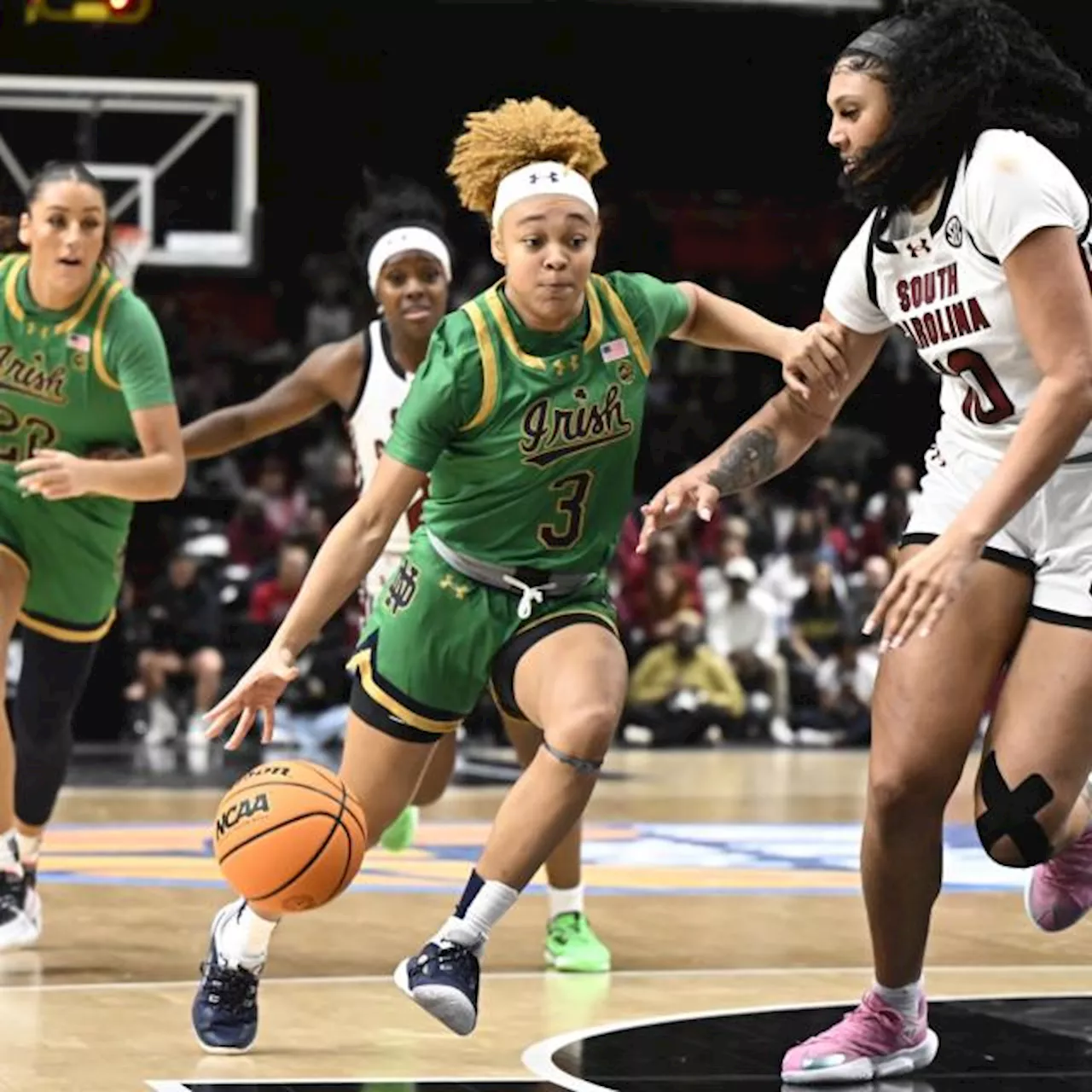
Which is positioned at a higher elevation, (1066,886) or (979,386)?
(979,386)

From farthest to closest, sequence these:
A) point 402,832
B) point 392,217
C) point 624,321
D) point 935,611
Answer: point 402,832, point 392,217, point 624,321, point 935,611

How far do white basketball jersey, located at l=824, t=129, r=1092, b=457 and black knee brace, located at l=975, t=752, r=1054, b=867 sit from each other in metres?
0.70

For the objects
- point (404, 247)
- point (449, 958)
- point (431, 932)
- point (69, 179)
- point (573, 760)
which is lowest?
point (431, 932)

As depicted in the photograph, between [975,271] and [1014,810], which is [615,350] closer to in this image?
[975,271]

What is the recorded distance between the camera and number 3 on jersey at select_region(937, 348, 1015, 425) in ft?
17.3

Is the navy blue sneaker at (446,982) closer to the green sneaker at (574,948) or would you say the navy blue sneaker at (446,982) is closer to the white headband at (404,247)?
the green sneaker at (574,948)

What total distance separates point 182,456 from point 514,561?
1553mm

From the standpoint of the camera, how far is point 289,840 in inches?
212

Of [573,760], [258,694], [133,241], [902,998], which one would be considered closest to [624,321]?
[573,760]

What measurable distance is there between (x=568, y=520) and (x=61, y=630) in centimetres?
209

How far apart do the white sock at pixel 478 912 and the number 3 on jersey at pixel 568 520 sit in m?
0.87

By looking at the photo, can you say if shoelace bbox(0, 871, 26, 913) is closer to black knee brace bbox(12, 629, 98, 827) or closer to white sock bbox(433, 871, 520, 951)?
black knee brace bbox(12, 629, 98, 827)

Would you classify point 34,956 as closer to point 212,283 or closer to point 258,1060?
point 258,1060

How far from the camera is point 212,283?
20719 millimetres
